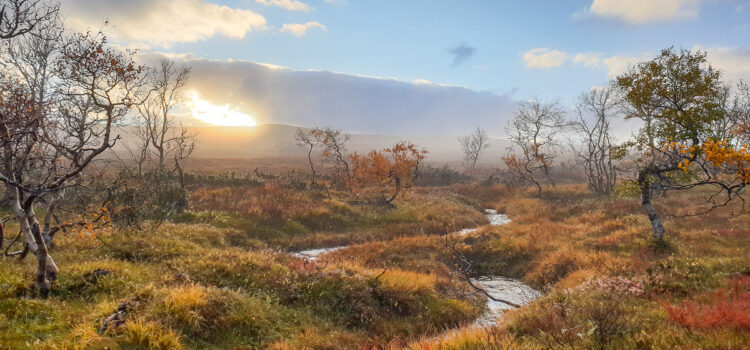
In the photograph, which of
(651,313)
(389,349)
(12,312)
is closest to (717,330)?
(651,313)

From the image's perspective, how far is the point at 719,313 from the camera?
702 centimetres

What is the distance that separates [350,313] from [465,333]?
4110mm

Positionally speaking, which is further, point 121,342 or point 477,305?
point 477,305

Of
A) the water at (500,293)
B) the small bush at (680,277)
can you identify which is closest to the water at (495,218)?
the water at (500,293)

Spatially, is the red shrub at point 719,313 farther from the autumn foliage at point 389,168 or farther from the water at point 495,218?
the autumn foliage at point 389,168

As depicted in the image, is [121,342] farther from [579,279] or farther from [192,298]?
[579,279]

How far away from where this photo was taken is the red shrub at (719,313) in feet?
21.4

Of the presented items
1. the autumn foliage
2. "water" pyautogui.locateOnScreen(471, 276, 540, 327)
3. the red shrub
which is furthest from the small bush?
the autumn foliage

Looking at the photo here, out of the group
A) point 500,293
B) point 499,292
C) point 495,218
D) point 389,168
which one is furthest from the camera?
point 389,168

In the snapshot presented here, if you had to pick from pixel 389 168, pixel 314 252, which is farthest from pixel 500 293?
pixel 389 168

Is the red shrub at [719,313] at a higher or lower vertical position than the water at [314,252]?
higher

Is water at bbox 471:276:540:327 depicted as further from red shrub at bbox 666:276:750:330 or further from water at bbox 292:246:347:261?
water at bbox 292:246:347:261

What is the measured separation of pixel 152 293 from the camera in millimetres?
8898

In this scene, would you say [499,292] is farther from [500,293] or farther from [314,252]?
[314,252]
